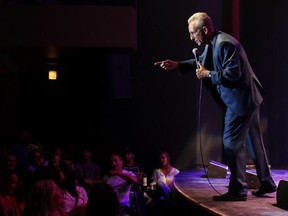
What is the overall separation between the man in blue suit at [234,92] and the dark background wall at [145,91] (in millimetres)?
3501

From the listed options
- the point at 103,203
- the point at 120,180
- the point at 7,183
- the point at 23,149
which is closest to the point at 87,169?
the point at 23,149

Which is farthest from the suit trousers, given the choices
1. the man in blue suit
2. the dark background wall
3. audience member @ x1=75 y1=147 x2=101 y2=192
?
audience member @ x1=75 y1=147 x2=101 y2=192

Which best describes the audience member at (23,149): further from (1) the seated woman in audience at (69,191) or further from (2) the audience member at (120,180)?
(1) the seated woman in audience at (69,191)

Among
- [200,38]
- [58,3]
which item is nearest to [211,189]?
[200,38]

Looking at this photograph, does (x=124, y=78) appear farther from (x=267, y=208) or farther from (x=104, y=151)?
(x=267, y=208)

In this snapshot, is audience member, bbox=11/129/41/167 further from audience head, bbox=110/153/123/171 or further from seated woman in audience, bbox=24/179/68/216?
seated woman in audience, bbox=24/179/68/216

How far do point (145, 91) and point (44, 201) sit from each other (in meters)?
5.53

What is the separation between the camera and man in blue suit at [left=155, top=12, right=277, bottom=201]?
3.45 m

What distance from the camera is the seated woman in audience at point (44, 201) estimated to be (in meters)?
3.18

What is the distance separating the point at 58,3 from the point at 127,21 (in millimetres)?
1182

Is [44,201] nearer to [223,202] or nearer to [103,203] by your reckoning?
[103,203]

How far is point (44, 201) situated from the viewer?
3180 mm

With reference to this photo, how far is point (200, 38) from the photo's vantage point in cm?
360

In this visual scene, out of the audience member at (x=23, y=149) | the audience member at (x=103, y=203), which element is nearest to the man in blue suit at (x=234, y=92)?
the audience member at (x=103, y=203)
